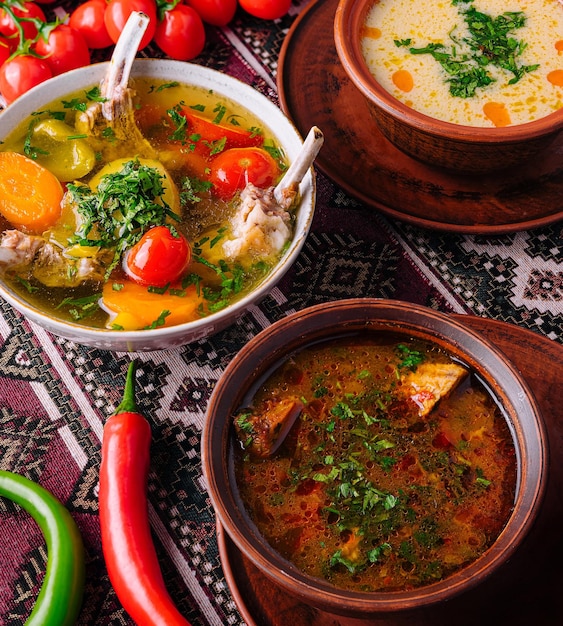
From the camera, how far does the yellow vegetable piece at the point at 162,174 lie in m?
2.47

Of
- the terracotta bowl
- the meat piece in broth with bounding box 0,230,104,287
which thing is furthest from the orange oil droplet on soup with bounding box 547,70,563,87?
the meat piece in broth with bounding box 0,230,104,287

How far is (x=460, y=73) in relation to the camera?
102 inches

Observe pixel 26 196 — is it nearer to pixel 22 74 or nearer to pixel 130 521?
pixel 22 74

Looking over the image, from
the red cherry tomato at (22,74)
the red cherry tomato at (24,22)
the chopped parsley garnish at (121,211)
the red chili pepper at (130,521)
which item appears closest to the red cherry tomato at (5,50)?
the red cherry tomato at (24,22)

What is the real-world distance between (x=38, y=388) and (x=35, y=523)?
42cm

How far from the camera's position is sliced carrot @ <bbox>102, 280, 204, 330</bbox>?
2.26 m

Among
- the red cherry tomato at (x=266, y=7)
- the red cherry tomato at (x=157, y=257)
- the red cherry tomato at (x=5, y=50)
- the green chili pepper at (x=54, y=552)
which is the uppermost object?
the red cherry tomato at (x=266, y=7)

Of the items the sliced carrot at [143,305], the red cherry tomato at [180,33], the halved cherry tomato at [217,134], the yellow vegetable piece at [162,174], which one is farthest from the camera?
the red cherry tomato at [180,33]

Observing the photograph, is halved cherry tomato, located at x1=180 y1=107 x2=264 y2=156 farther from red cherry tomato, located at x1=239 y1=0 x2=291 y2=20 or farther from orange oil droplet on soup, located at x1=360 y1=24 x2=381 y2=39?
red cherry tomato, located at x1=239 y1=0 x2=291 y2=20

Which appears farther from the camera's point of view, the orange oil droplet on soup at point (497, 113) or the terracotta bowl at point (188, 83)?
the orange oil droplet on soup at point (497, 113)

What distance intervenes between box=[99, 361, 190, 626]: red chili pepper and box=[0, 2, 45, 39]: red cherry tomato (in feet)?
4.87

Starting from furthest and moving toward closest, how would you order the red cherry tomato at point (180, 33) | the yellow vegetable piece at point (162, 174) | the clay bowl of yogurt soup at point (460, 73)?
the red cherry tomato at point (180, 33), the yellow vegetable piece at point (162, 174), the clay bowl of yogurt soup at point (460, 73)

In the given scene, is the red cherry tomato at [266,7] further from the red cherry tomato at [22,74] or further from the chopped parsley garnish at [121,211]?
the chopped parsley garnish at [121,211]

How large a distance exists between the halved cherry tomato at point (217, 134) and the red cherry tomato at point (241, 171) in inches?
2.4
